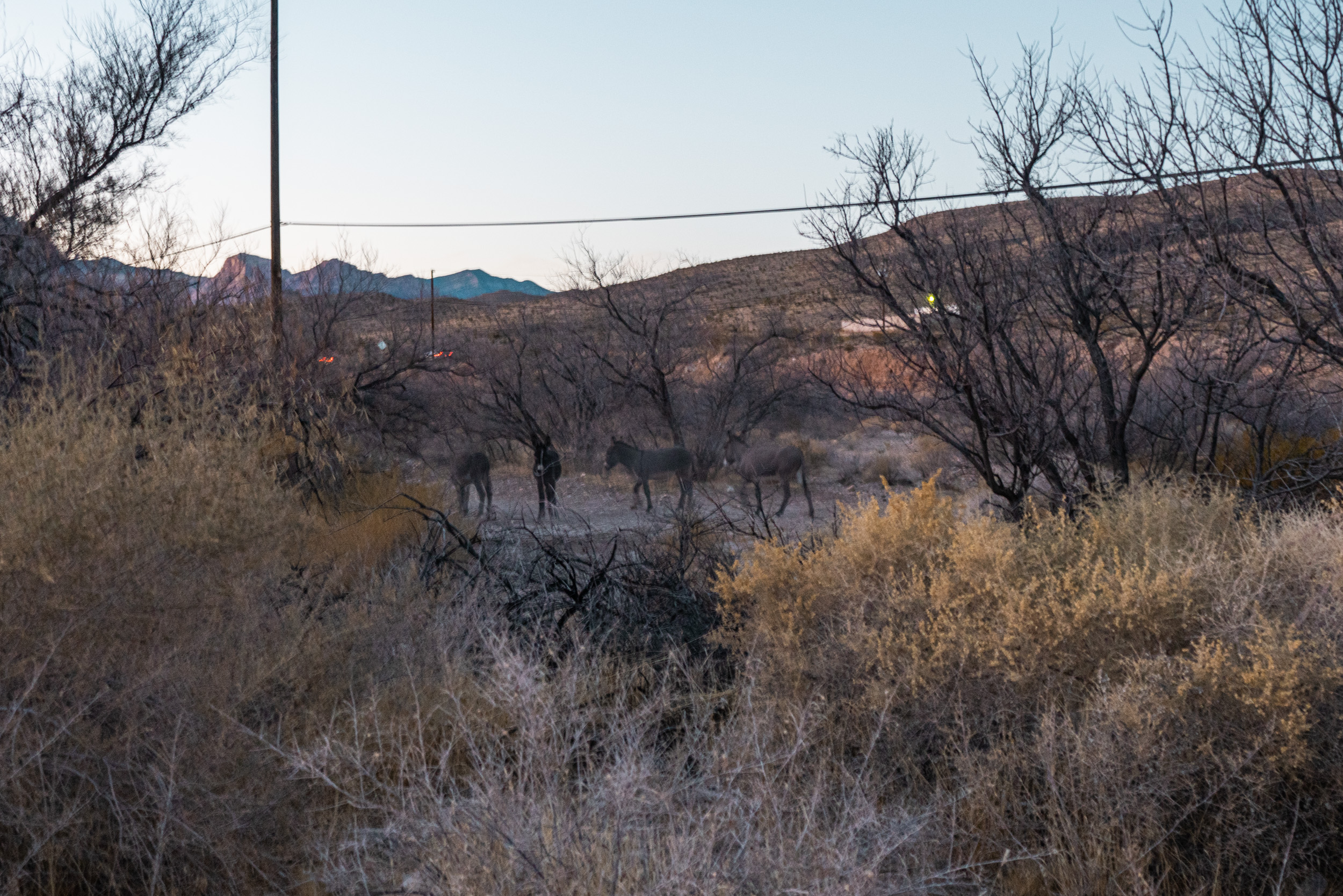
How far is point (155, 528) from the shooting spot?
3838mm

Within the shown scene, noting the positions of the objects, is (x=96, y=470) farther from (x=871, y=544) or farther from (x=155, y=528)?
(x=871, y=544)

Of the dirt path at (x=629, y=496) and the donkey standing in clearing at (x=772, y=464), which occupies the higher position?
the donkey standing in clearing at (x=772, y=464)

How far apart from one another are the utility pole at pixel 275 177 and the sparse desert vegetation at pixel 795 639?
518cm

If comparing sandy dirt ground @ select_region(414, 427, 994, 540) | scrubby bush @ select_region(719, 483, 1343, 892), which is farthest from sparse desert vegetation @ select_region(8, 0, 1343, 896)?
sandy dirt ground @ select_region(414, 427, 994, 540)

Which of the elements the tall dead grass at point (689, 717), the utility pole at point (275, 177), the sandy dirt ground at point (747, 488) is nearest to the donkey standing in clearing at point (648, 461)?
the sandy dirt ground at point (747, 488)

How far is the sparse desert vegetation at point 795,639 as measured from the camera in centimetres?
314

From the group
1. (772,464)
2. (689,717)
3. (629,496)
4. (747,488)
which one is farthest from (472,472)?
(689,717)

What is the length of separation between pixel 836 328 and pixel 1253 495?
1386 inches

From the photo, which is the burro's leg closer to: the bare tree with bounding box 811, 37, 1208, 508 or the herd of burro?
the herd of burro

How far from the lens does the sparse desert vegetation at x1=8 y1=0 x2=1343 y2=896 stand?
3.14 m

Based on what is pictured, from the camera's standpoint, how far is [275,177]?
15617 millimetres

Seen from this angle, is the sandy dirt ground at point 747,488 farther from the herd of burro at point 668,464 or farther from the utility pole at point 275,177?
the utility pole at point 275,177

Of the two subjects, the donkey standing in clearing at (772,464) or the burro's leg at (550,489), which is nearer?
the burro's leg at (550,489)

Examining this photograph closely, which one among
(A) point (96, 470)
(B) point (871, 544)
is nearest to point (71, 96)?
(A) point (96, 470)
